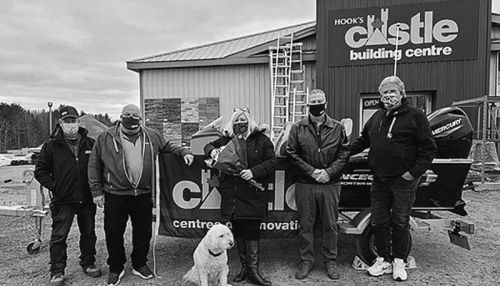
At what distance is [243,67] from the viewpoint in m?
11.4

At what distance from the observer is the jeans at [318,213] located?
12.1ft

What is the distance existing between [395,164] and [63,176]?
126 inches

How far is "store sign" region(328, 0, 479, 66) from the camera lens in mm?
9914

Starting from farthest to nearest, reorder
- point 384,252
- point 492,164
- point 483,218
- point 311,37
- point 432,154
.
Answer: point 311,37 < point 492,164 < point 483,218 < point 384,252 < point 432,154

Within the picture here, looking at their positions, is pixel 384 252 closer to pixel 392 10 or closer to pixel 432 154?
pixel 432 154

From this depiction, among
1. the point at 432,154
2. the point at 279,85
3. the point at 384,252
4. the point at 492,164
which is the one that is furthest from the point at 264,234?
the point at 492,164

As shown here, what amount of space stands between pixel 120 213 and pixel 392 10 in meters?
9.52

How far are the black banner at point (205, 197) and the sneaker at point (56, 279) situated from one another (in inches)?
41.1

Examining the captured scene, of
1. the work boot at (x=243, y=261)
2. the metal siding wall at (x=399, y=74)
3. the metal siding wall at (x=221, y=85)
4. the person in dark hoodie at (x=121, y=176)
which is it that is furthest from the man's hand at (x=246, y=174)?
the metal siding wall at (x=221, y=85)

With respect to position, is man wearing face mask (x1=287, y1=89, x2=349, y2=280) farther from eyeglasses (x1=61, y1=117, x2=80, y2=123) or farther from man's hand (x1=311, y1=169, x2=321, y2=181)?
eyeglasses (x1=61, y1=117, x2=80, y2=123)

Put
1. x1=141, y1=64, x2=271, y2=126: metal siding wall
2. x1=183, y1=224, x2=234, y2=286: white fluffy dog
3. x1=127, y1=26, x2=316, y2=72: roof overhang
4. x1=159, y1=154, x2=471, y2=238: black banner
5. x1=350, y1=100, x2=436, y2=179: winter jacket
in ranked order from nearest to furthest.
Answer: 1. x1=183, y1=224, x2=234, y2=286: white fluffy dog
2. x1=350, y1=100, x2=436, y2=179: winter jacket
3. x1=159, y1=154, x2=471, y2=238: black banner
4. x1=127, y1=26, x2=316, y2=72: roof overhang
5. x1=141, y1=64, x2=271, y2=126: metal siding wall

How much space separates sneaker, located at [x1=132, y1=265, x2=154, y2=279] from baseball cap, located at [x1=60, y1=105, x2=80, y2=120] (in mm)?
1682

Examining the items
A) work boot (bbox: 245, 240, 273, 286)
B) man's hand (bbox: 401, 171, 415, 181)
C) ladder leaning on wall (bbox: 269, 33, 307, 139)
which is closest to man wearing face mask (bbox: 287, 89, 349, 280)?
work boot (bbox: 245, 240, 273, 286)

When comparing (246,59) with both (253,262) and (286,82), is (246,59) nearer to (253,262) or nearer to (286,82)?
(286,82)
